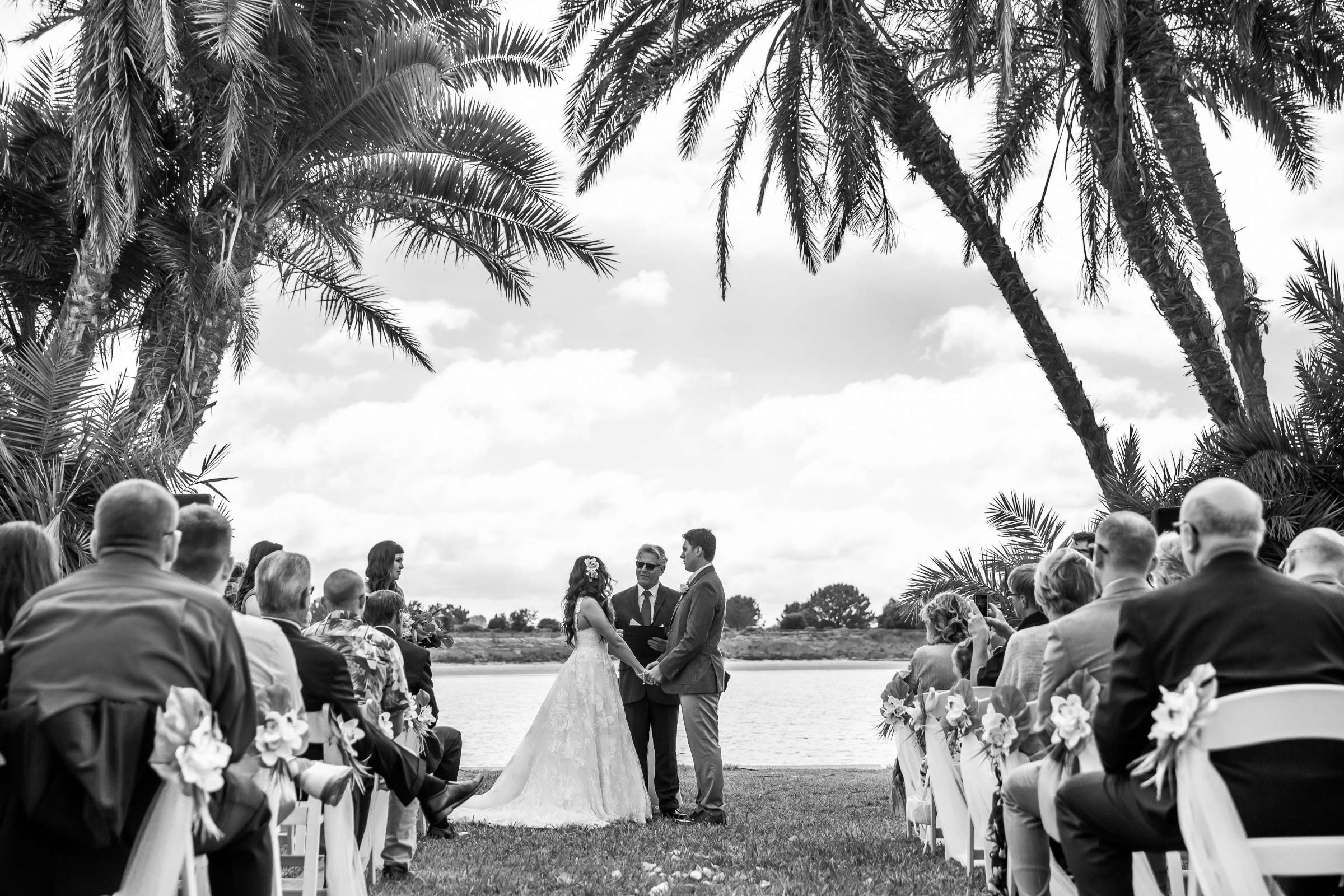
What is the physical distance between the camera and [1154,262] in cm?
1173

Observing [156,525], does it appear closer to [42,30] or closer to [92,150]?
[92,150]

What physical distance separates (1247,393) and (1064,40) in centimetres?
382

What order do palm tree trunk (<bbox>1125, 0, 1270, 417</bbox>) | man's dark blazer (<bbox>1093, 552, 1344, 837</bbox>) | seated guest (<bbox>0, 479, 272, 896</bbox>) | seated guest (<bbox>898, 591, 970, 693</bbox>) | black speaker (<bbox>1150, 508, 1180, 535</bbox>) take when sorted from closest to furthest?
seated guest (<bbox>0, 479, 272, 896</bbox>) < man's dark blazer (<bbox>1093, 552, 1344, 837</bbox>) < black speaker (<bbox>1150, 508, 1180, 535</bbox>) < seated guest (<bbox>898, 591, 970, 693</bbox>) < palm tree trunk (<bbox>1125, 0, 1270, 417</bbox>)

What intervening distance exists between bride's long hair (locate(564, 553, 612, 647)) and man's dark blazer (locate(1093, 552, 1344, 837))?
6.13 m

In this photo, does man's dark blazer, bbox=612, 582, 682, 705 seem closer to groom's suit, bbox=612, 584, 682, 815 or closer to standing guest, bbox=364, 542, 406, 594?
groom's suit, bbox=612, 584, 682, 815

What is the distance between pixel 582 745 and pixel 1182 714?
6530 millimetres

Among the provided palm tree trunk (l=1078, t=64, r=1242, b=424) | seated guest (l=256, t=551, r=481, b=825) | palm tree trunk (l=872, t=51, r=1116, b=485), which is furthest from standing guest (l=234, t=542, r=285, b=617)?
palm tree trunk (l=1078, t=64, r=1242, b=424)

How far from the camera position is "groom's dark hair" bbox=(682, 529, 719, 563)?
30.9 ft

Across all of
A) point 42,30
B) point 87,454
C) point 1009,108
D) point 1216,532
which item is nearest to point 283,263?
point 42,30

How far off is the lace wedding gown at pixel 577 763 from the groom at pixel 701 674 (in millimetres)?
439

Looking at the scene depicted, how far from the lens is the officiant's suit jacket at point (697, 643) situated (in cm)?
909

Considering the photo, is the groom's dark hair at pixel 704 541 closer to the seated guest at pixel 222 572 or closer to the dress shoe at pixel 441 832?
the dress shoe at pixel 441 832

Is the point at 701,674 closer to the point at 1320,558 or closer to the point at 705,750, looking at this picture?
the point at 705,750

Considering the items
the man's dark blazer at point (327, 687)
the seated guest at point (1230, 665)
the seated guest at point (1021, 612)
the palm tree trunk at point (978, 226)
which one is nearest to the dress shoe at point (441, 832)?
the man's dark blazer at point (327, 687)
